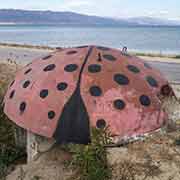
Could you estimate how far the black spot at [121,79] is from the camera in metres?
5.57

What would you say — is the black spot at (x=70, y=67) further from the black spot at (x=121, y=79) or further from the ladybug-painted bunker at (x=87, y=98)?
the black spot at (x=121, y=79)

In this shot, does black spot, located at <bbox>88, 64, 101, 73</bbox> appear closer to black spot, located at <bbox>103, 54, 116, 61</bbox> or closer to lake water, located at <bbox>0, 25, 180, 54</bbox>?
black spot, located at <bbox>103, 54, 116, 61</bbox>

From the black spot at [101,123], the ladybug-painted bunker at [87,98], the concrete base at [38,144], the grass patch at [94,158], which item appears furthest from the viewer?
the concrete base at [38,144]

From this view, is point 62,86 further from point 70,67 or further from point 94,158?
point 94,158

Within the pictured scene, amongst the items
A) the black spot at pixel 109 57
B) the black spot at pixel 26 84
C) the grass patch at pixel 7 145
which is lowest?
the grass patch at pixel 7 145

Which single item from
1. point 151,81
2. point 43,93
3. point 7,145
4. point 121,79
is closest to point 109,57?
point 121,79

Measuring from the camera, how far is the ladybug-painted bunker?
206 inches

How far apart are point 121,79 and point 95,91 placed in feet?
1.54

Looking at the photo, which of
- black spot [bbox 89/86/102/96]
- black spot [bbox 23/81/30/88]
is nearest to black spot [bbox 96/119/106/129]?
black spot [bbox 89/86/102/96]

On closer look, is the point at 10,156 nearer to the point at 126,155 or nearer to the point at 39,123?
the point at 39,123

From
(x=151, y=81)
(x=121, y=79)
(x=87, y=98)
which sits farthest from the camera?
(x=151, y=81)

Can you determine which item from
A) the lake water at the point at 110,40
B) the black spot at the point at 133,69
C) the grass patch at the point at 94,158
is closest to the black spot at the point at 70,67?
the black spot at the point at 133,69

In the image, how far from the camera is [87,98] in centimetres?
531

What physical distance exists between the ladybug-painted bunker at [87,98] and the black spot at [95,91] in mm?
14
